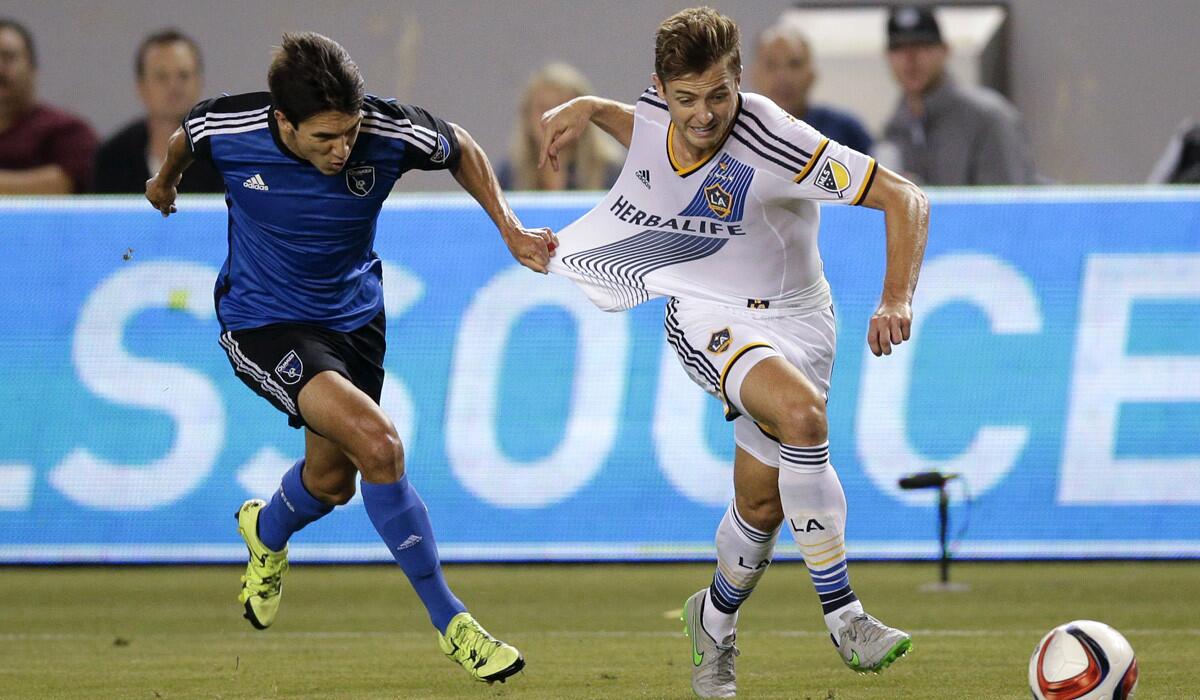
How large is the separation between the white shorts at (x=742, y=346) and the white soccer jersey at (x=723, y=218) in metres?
0.06

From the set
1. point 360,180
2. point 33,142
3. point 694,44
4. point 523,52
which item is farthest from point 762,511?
point 523,52

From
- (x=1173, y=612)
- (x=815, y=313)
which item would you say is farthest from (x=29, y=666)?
(x=1173, y=612)

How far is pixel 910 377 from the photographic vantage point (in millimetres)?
9680

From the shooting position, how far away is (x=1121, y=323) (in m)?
9.55

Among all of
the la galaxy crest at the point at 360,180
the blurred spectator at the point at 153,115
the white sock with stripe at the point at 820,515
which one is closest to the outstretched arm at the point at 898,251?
the white sock with stripe at the point at 820,515

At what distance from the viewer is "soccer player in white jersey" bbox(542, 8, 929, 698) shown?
17.8ft

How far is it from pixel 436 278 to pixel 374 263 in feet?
11.1

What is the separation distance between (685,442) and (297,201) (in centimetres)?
408

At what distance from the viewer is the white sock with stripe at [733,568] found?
583cm

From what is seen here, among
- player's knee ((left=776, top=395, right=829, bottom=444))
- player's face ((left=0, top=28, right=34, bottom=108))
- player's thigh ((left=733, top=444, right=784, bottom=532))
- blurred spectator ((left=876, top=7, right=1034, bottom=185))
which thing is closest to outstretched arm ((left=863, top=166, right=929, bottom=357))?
player's knee ((left=776, top=395, right=829, bottom=444))

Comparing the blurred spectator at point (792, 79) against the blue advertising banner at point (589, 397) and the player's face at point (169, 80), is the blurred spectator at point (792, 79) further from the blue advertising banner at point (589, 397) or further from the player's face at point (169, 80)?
the player's face at point (169, 80)

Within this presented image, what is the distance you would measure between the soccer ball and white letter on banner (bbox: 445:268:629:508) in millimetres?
4832

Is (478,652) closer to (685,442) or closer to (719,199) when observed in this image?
(719,199)

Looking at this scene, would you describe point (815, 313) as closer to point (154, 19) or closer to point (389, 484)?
point (389, 484)
